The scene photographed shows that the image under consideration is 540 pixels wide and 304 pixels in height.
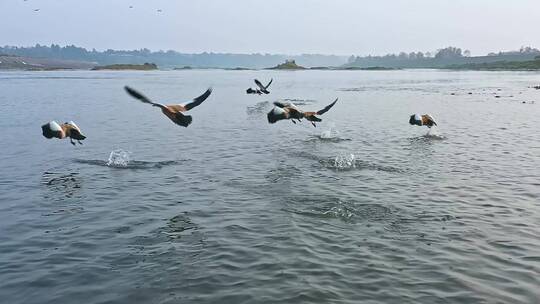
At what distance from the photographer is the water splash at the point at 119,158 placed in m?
27.2

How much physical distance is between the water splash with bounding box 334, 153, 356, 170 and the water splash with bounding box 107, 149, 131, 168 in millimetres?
10835

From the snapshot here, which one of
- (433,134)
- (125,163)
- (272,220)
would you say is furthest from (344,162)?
(433,134)

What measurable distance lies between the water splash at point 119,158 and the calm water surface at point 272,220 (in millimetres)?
305

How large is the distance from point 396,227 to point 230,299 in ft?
22.4

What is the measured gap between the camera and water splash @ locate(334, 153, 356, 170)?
25.8 metres

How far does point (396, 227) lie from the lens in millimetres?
16406

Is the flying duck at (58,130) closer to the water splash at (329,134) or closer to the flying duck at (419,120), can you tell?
the water splash at (329,134)

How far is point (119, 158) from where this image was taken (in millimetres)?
28797

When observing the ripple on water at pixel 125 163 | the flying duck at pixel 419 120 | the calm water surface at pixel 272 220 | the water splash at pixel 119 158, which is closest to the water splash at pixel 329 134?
the calm water surface at pixel 272 220

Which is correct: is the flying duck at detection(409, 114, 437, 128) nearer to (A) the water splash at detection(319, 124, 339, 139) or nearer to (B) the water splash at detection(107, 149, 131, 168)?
(A) the water splash at detection(319, 124, 339, 139)

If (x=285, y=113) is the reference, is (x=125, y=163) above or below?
below

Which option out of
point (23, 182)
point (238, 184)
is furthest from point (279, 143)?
point (23, 182)

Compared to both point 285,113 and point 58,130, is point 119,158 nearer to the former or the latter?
point 58,130

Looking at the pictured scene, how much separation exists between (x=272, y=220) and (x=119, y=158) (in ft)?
47.0
